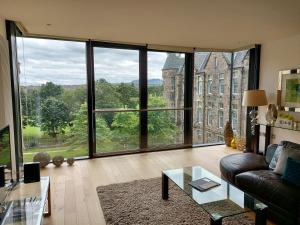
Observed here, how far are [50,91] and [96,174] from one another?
178 cm

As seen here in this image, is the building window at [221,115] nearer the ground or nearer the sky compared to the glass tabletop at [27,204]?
nearer the sky

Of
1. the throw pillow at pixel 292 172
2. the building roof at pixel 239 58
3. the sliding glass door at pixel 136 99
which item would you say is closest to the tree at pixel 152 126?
the sliding glass door at pixel 136 99

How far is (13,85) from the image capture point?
317cm

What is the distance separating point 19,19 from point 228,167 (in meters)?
3.51

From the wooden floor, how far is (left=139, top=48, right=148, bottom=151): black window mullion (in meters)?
0.36

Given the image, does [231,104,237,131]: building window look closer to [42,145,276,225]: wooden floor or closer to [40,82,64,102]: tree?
[42,145,276,225]: wooden floor

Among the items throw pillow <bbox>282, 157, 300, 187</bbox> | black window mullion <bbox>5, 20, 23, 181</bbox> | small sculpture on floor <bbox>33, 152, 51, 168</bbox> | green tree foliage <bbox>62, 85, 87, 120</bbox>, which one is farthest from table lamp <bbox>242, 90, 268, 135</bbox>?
black window mullion <bbox>5, 20, 23, 181</bbox>

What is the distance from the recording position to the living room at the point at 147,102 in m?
2.58

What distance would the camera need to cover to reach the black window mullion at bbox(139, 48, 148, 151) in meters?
4.81

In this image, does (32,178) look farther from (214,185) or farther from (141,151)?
(141,151)

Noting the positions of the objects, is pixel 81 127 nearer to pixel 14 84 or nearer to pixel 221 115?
pixel 14 84

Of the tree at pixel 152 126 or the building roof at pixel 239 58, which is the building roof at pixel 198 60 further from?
the tree at pixel 152 126

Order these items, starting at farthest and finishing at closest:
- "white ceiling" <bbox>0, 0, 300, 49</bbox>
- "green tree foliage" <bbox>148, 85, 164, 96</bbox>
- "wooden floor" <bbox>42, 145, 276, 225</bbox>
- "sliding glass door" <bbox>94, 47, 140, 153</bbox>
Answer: "green tree foliage" <bbox>148, 85, 164, 96</bbox>
"sliding glass door" <bbox>94, 47, 140, 153</bbox>
"wooden floor" <bbox>42, 145, 276, 225</bbox>
"white ceiling" <bbox>0, 0, 300, 49</bbox>

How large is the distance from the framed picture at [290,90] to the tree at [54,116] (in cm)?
413
